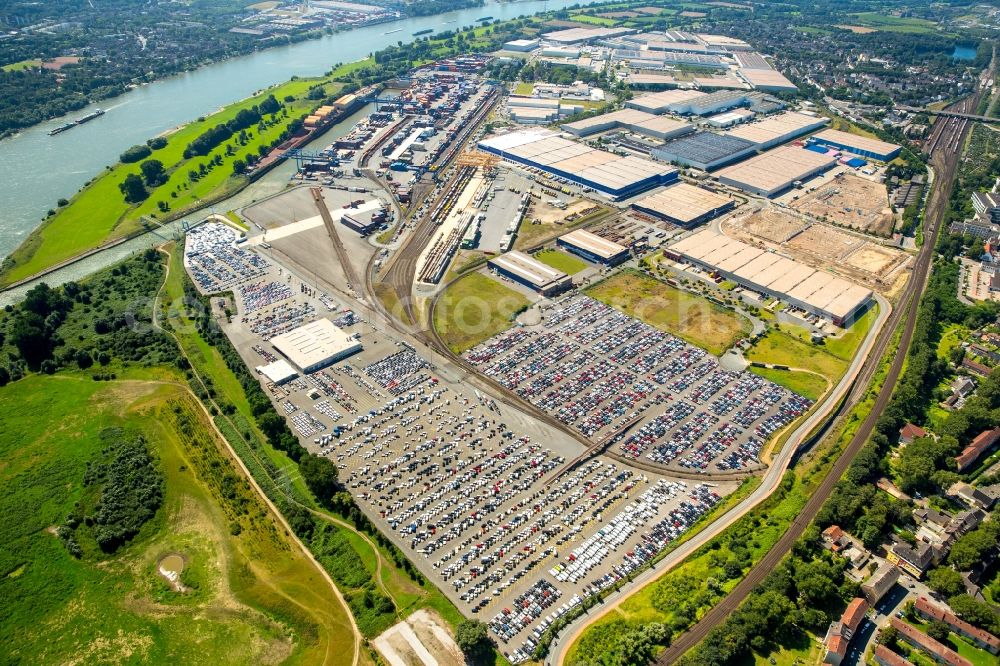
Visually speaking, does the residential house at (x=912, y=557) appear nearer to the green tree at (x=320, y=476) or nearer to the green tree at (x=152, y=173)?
the green tree at (x=320, y=476)

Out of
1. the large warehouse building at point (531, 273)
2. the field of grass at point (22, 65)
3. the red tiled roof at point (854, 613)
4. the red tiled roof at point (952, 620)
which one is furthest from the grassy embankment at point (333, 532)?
the field of grass at point (22, 65)

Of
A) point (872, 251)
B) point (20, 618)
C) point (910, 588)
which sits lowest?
point (20, 618)

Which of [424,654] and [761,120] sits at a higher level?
[761,120]

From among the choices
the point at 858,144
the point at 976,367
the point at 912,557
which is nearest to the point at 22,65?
the point at 858,144

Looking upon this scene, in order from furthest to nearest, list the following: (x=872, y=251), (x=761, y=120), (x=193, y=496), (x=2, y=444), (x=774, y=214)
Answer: (x=761, y=120) < (x=774, y=214) < (x=872, y=251) < (x=2, y=444) < (x=193, y=496)

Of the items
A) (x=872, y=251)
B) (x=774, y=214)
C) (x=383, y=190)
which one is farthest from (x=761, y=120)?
(x=383, y=190)

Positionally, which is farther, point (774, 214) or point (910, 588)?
point (774, 214)

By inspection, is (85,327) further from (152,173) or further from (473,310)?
(152,173)

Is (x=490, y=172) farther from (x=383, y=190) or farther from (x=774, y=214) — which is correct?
(x=774, y=214)
